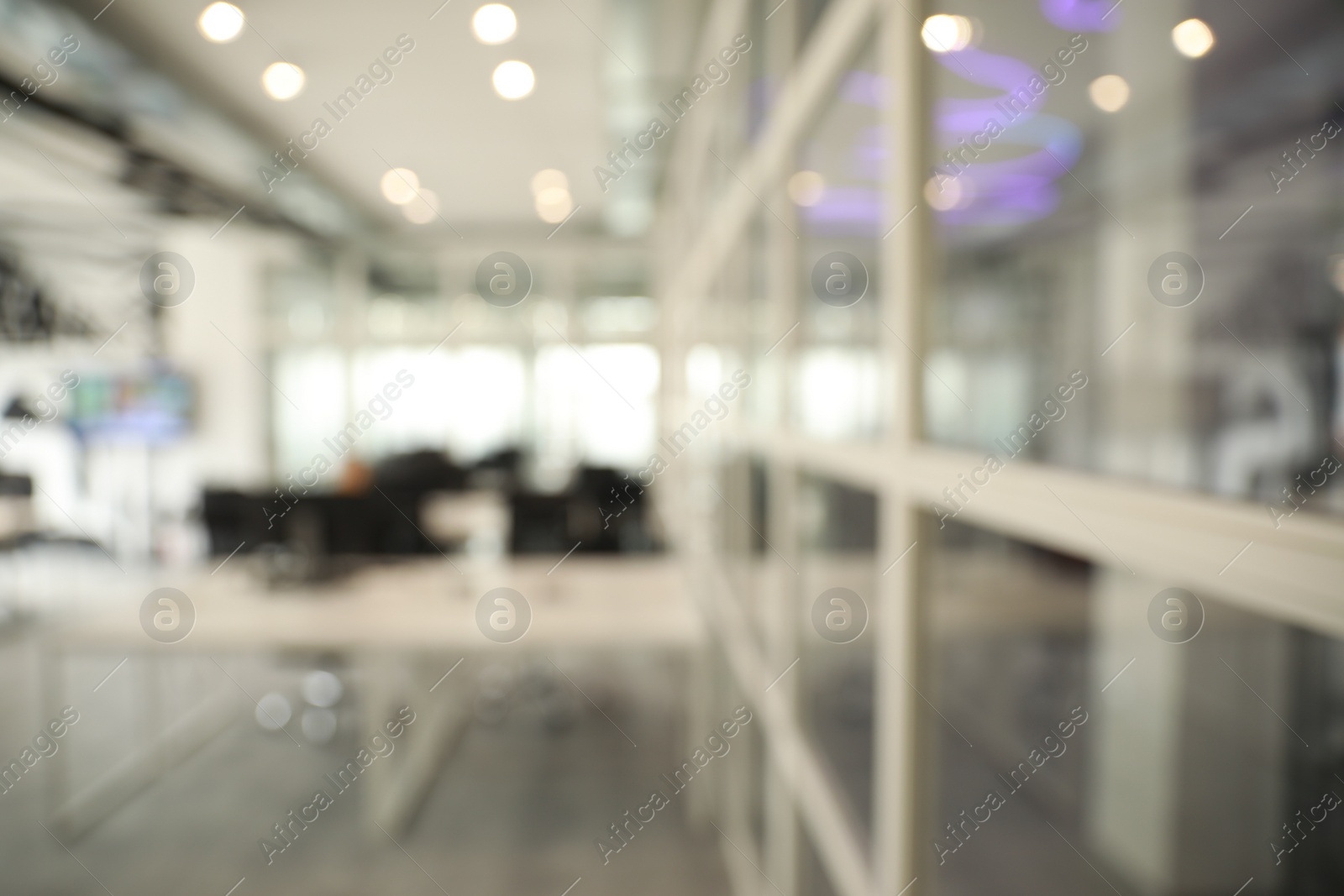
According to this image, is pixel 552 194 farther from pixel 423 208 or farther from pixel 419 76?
pixel 419 76

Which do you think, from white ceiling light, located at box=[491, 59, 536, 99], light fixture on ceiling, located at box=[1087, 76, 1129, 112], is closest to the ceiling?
white ceiling light, located at box=[491, 59, 536, 99]

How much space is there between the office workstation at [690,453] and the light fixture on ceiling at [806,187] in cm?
3

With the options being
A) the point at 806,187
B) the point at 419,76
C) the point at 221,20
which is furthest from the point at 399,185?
the point at 806,187

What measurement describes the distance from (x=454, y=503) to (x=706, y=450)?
10.3 ft

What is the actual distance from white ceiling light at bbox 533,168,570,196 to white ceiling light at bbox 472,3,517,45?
3615 millimetres

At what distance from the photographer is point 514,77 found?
2.73m

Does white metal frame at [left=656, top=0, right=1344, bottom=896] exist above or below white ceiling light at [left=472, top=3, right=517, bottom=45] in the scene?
below

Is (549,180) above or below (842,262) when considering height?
above

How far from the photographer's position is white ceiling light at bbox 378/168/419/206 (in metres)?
6.06

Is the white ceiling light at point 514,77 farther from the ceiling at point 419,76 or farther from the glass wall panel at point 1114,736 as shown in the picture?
the glass wall panel at point 1114,736

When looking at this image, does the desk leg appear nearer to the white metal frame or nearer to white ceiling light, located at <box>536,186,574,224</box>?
the white metal frame

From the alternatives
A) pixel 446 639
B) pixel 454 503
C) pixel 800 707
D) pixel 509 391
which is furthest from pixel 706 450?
pixel 509 391

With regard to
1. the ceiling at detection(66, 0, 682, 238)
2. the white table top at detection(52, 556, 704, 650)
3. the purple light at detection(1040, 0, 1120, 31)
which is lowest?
the white table top at detection(52, 556, 704, 650)

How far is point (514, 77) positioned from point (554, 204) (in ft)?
14.6
